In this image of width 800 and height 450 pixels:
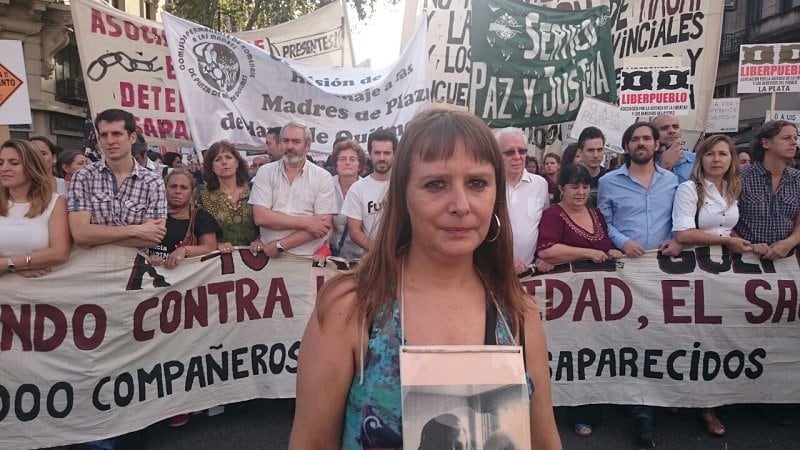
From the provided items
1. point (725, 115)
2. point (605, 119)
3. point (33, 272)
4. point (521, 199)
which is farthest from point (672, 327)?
point (725, 115)

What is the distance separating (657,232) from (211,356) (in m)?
3.27

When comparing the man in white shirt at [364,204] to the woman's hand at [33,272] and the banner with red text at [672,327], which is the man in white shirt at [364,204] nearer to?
the banner with red text at [672,327]

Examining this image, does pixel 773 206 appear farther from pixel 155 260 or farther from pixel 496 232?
pixel 155 260

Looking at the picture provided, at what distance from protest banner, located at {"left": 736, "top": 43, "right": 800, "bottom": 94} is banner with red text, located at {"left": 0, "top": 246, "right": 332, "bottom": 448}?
7280 millimetres

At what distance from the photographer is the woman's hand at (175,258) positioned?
13.2 ft

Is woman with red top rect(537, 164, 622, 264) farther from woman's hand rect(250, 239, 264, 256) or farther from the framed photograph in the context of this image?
the framed photograph

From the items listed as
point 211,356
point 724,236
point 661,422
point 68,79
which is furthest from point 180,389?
point 68,79

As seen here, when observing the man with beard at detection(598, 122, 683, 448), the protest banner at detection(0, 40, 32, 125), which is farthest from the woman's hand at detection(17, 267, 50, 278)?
the man with beard at detection(598, 122, 683, 448)

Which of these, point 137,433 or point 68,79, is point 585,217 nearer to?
point 137,433

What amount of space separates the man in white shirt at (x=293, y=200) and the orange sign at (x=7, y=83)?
211 centimetres

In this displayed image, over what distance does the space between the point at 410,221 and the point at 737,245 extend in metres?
3.58

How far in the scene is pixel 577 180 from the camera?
13.9 ft

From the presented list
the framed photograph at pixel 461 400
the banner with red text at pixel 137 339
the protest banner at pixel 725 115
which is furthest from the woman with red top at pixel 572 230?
the protest banner at pixel 725 115

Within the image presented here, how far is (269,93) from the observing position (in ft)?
20.4
